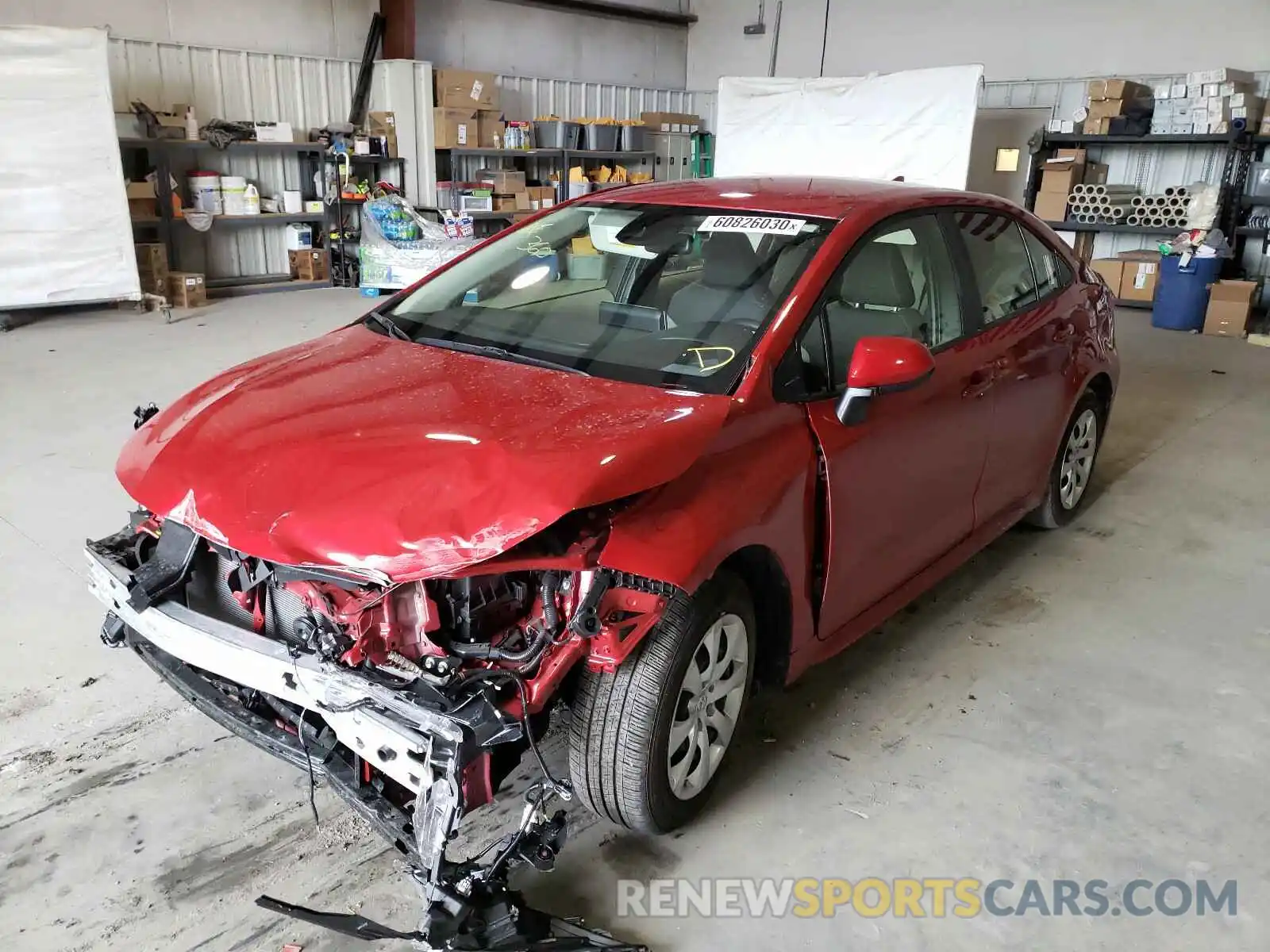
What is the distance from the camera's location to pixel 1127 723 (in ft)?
8.85

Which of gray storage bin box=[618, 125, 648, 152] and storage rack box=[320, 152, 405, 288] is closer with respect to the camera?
storage rack box=[320, 152, 405, 288]

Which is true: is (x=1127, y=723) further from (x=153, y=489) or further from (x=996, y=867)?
(x=153, y=489)

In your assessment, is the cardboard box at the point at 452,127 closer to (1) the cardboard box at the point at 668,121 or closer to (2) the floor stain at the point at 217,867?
(1) the cardboard box at the point at 668,121

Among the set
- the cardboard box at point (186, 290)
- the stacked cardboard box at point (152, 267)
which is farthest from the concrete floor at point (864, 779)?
the stacked cardboard box at point (152, 267)

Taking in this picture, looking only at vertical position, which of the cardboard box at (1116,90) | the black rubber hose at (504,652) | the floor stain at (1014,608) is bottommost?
the floor stain at (1014,608)

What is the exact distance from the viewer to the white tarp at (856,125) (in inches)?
387

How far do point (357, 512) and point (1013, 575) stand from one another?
2.65 metres

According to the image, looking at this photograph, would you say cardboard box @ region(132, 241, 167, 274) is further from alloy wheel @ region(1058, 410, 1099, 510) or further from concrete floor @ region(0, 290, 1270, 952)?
alloy wheel @ region(1058, 410, 1099, 510)

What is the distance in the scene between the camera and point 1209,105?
8.94 meters

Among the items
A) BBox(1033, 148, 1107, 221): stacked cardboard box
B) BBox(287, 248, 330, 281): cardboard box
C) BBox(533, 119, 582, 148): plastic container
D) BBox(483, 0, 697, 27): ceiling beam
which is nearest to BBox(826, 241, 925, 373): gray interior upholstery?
BBox(1033, 148, 1107, 221): stacked cardboard box

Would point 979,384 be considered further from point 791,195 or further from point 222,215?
point 222,215

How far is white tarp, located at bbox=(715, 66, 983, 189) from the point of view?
984cm

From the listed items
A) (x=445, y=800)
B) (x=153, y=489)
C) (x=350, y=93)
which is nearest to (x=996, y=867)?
(x=445, y=800)

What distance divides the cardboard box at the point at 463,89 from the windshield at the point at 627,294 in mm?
8372
